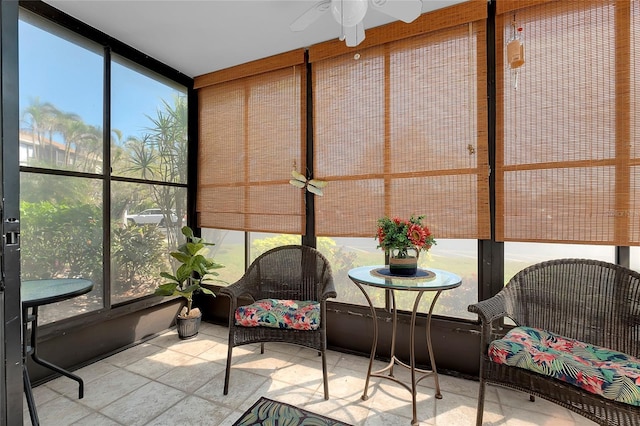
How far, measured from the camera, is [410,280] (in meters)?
1.80

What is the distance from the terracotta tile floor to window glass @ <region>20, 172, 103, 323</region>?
0.68 metres

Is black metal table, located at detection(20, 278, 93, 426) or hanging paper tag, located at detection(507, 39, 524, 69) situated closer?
black metal table, located at detection(20, 278, 93, 426)

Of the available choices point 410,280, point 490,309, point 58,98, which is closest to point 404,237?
point 410,280

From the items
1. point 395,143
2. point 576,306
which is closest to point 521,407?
point 576,306

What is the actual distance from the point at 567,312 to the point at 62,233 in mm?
3668

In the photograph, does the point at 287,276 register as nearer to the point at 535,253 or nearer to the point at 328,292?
the point at 328,292

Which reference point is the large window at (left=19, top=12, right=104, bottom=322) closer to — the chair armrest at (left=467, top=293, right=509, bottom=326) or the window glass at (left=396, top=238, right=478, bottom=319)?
the window glass at (left=396, top=238, right=478, bottom=319)

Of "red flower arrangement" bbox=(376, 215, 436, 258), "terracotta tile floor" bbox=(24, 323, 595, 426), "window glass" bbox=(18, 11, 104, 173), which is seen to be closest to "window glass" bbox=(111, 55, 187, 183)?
"window glass" bbox=(18, 11, 104, 173)

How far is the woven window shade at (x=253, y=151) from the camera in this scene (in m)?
2.85

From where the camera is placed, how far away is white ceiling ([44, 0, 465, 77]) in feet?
7.14

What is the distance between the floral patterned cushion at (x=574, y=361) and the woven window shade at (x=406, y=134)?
77cm

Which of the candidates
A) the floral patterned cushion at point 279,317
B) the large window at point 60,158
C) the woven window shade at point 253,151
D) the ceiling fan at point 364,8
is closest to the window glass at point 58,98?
the large window at point 60,158

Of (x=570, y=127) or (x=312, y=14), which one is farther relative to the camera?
(x=570, y=127)

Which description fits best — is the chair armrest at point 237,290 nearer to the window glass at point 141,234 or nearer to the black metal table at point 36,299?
the black metal table at point 36,299
